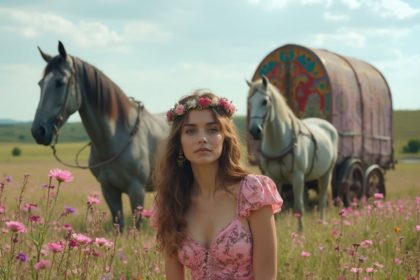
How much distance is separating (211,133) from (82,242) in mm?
775

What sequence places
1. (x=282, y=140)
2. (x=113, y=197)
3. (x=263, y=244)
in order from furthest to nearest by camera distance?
(x=282, y=140)
(x=113, y=197)
(x=263, y=244)

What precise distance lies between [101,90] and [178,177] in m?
3.28

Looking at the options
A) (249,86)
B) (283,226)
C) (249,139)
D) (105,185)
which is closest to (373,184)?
(249,139)

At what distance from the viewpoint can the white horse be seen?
653 cm

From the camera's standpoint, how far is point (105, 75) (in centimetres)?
581

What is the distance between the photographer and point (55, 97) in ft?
17.3

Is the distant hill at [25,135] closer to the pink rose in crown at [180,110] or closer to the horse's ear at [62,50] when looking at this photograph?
the horse's ear at [62,50]

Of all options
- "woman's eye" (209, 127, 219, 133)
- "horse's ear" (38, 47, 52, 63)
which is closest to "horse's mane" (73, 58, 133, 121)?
"horse's ear" (38, 47, 52, 63)

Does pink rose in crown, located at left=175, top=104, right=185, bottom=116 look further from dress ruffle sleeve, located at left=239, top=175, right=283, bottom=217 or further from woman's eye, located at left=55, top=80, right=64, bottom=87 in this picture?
woman's eye, located at left=55, top=80, right=64, bottom=87

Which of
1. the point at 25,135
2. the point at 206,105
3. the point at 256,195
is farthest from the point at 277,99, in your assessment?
the point at 25,135

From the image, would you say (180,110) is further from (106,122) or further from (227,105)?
(106,122)

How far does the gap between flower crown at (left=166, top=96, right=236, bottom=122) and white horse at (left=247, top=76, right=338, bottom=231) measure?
3.84 metres

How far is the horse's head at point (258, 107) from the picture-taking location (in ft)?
21.0

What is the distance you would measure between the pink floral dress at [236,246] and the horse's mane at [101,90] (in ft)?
11.6
